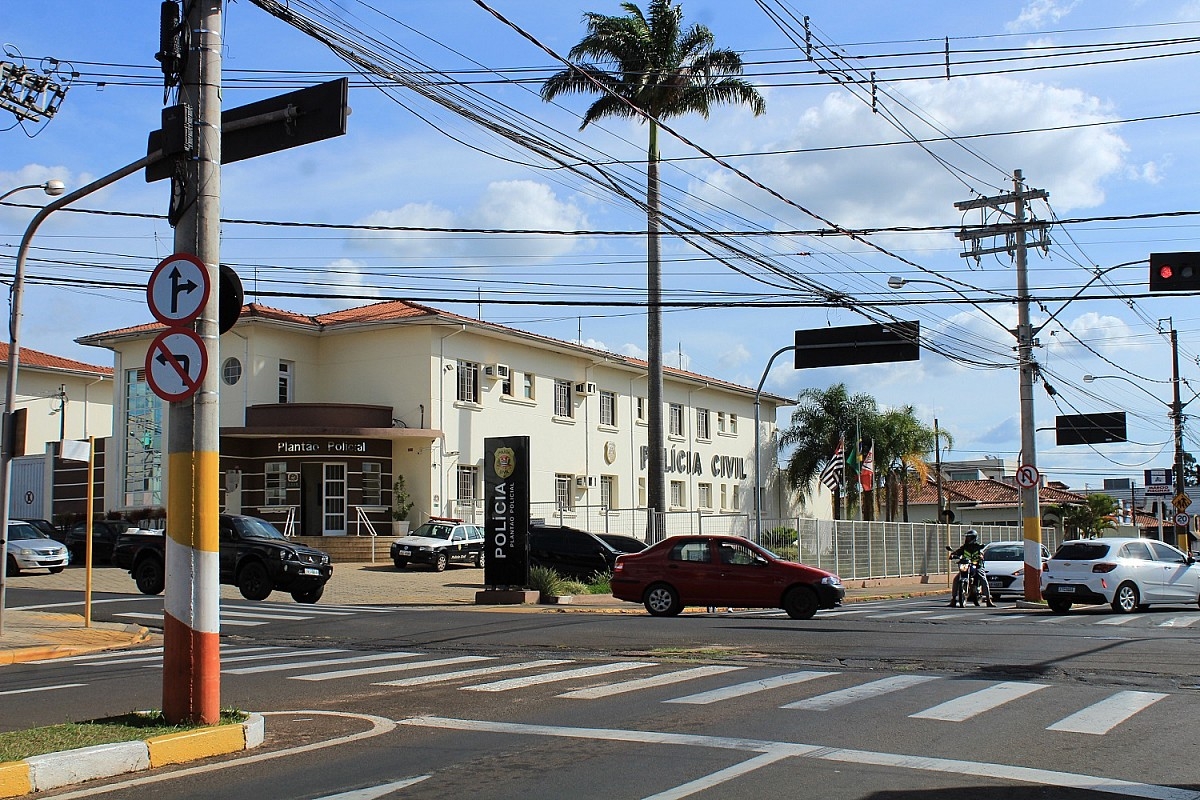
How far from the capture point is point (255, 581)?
23.2 metres

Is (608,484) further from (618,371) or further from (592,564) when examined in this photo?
(592,564)

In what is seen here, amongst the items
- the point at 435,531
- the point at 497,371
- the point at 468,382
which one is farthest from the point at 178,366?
the point at 497,371

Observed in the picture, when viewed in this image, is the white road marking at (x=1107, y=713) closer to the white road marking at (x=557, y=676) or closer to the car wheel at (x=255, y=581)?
the white road marking at (x=557, y=676)

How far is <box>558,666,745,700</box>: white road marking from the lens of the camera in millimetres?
10797

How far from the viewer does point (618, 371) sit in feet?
161

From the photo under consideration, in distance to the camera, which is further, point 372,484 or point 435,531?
point 372,484

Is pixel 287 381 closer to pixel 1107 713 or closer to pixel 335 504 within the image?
pixel 335 504

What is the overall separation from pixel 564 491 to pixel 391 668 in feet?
107

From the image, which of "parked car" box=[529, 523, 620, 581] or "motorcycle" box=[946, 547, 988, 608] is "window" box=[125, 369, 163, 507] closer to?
"parked car" box=[529, 523, 620, 581]

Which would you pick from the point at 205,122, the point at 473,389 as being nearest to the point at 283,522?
the point at 473,389

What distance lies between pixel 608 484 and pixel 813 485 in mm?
15635

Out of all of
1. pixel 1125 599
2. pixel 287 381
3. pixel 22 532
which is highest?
pixel 287 381

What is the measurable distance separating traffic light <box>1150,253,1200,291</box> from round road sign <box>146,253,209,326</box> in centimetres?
1639

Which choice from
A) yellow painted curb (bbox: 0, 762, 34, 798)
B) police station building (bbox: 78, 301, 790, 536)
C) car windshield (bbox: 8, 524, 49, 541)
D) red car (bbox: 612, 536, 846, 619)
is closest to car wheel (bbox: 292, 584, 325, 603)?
red car (bbox: 612, 536, 846, 619)
